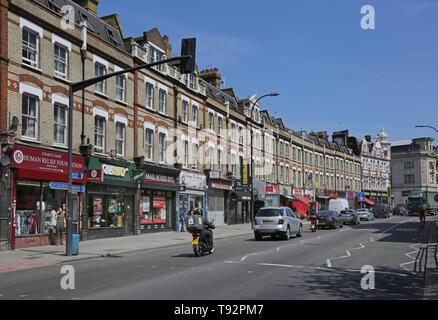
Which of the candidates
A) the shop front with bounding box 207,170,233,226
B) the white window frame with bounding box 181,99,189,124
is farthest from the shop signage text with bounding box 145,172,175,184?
the shop front with bounding box 207,170,233,226

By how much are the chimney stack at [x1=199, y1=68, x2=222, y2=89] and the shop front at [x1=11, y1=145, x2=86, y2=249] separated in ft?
78.0

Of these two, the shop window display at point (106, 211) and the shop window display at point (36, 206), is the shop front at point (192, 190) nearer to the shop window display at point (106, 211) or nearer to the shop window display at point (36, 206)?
the shop window display at point (106, 211)

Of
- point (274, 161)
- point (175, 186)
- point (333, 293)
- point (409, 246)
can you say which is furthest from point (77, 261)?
point (274, 161)

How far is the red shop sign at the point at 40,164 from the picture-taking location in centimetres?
1825

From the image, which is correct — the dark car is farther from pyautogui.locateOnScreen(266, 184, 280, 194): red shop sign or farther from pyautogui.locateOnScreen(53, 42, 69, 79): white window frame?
pyautogui.locateOnScreen(53, 42, 69, 79): white window frame

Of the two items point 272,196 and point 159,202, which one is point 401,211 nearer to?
point 272,196

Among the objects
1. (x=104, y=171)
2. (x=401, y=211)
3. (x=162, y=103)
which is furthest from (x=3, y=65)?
(x=401, y=211)

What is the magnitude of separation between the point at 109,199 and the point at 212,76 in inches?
871

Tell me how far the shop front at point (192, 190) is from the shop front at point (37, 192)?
11.2 metres

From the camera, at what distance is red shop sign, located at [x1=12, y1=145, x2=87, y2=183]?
18.2 meters

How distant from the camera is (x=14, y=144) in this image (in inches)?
712

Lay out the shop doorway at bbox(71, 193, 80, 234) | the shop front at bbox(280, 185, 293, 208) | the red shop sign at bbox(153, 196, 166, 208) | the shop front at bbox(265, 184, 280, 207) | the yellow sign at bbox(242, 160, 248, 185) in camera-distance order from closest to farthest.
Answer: the shop doorway at bbox(71, 193, 80, 234) < the red shop sign at bbox(153, 196, 166, 208) < the yellow sign at bbox(242, 160, 248, 185) < the shop front at bbox(265, 184, 280, 207) < the shop front at bbox(280, 185, 293, 208)

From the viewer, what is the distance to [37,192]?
1975cm

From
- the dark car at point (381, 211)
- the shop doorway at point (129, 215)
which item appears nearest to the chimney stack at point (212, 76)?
the shop doorway at point (129, 215)
